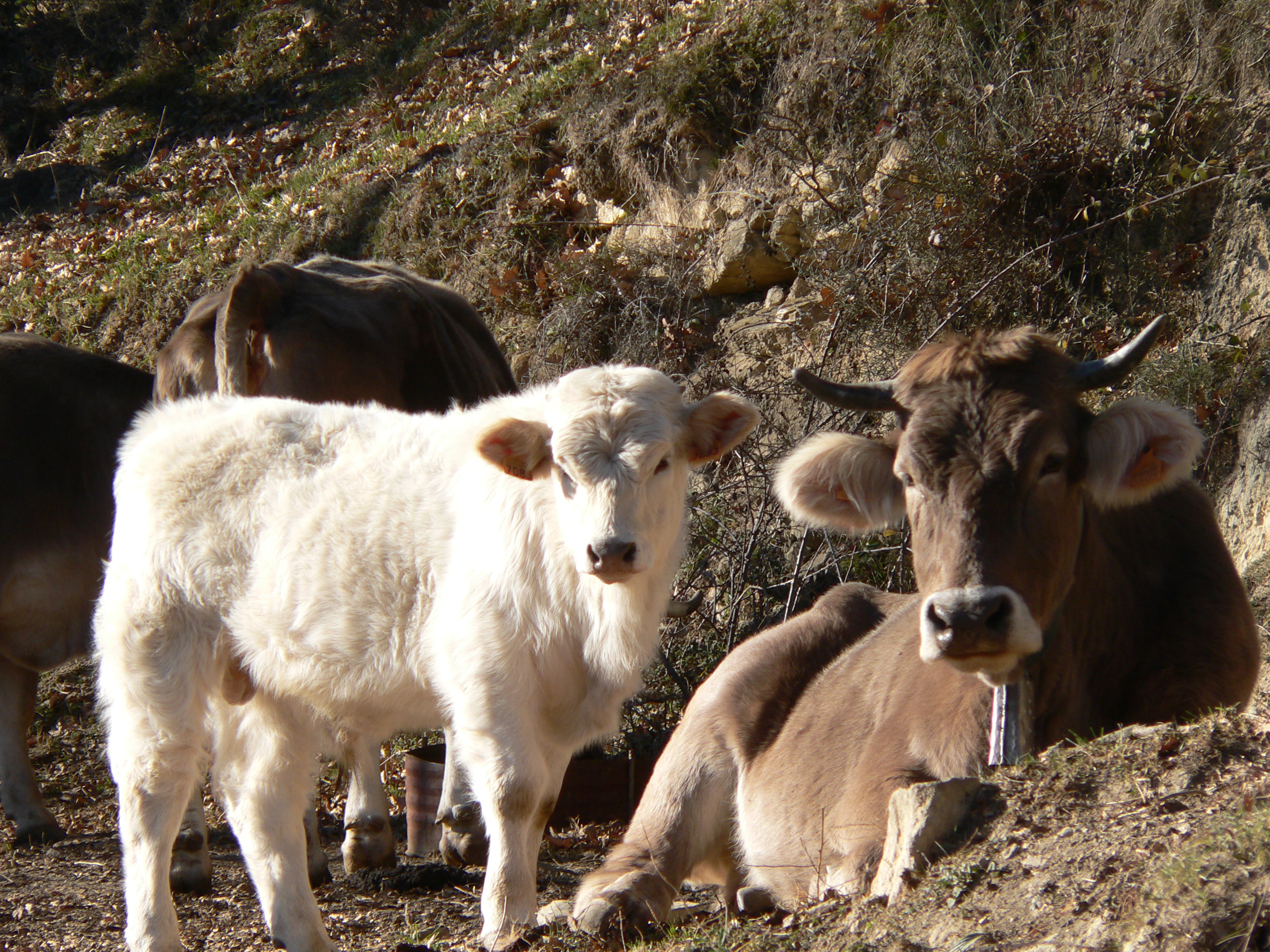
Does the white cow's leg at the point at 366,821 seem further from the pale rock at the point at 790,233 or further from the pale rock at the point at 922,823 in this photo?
the pale rock at the point at 790,233

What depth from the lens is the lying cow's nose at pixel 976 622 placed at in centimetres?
308

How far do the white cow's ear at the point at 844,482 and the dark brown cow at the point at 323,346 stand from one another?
10.8 feet

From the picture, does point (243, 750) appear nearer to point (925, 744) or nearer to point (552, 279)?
point (925, 744)

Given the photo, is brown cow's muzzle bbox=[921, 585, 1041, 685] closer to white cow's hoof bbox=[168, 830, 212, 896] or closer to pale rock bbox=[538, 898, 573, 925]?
pale rock bbox=[538, 898, 573, 925]

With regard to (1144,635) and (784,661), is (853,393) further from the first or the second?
(784,661)

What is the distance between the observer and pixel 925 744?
144 inches

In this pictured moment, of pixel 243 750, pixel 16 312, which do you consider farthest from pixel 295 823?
pixel 16 312

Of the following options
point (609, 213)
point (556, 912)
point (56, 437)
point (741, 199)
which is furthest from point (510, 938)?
point (609, 213)

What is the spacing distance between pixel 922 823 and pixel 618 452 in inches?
59.3

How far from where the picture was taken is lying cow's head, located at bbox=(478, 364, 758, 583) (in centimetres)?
363

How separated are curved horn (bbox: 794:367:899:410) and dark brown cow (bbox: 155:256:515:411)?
133 inches

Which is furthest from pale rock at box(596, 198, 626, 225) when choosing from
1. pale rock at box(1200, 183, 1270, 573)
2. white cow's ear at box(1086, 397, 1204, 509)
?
white cow's ear at box(1086, 397, 1204, 509)

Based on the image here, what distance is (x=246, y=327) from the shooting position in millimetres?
6062

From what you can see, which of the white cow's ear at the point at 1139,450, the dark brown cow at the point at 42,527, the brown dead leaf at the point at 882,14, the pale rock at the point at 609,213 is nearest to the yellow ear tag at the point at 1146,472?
the white cow's ear at the point at 1139,450
